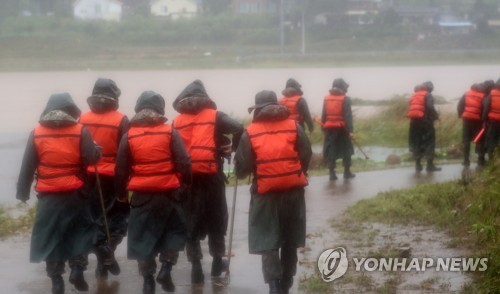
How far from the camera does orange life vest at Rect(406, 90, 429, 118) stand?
17.1 meters

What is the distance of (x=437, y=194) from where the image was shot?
12.2 metres

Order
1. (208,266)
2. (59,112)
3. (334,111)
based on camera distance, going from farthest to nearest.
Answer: (334,111), (208,266), (59,112)

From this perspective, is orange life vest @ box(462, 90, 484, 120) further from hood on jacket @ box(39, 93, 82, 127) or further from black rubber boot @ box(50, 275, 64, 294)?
black rubber boot @ box(50, 275, 64, 294)

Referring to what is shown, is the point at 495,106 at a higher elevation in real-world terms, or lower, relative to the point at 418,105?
higher

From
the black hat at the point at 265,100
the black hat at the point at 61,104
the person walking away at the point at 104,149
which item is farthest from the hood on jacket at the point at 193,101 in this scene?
the black hat at the point at 61,104

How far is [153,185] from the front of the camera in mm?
8664

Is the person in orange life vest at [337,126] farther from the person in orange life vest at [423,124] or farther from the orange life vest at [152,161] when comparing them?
the orange life vest at [152,161]

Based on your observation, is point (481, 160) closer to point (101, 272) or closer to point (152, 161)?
point (101, 272)

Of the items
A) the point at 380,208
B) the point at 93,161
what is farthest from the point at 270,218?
the point at 380,208

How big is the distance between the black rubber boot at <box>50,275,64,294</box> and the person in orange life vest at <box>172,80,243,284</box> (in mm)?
1156

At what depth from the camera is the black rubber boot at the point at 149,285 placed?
28.8ft

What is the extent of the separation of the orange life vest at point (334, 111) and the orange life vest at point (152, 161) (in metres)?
7.98

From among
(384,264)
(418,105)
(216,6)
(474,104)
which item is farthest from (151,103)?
(216,6)

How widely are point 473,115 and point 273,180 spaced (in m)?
9.27
